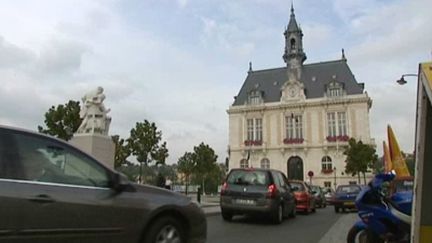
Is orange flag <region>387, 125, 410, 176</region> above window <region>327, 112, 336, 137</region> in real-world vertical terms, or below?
below

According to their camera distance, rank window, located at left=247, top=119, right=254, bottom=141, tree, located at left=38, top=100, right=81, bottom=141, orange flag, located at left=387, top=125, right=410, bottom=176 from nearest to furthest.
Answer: orange flag, located at left=387, top=125, right=410, bottom=176 < tree, located at left=38, top=100, right=81, bottom=141 < window, located at left=247, top=119, right=254, bottom=141

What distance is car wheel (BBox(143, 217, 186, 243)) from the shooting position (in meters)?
6.05

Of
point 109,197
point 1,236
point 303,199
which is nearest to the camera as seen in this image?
point 1,236

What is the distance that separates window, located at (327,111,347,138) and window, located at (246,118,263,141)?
12.0 metres

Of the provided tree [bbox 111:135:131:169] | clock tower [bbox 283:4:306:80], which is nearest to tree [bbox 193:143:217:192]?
tree [bbox 111:135:131:169]

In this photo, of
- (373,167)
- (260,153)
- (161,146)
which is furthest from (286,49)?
(161,146)

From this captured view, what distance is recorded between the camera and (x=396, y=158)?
2394 centimetres

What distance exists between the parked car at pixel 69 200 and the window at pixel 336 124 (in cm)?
7624

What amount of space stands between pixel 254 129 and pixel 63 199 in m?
81.1

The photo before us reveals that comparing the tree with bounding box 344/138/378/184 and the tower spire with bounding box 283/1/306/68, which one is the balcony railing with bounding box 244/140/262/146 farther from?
the tree with bounding box 344/138/378/184

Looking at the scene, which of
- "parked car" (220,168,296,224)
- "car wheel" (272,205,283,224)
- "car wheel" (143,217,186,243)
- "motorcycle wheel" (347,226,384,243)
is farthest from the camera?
"car wheel" (272,205,283,224)

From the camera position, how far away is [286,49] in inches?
3580

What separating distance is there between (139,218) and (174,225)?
0.64m

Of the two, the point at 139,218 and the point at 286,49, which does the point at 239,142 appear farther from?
the point at 139,218
